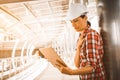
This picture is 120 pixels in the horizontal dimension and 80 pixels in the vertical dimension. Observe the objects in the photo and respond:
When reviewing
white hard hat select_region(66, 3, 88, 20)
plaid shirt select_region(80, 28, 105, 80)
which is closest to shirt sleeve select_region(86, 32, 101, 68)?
plaid shirt select_region(80, 28, 105, 80)

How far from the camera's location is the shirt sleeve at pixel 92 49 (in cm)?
179

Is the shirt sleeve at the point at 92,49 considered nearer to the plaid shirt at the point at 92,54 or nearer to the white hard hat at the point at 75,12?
the plaid shirt at the point at 92,54

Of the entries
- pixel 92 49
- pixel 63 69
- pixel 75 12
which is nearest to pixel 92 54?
pixel 92 49

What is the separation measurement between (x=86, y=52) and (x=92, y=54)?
0.07 metres

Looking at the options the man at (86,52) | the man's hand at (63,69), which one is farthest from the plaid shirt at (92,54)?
the man's hand at (63,69)

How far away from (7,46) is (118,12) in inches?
408

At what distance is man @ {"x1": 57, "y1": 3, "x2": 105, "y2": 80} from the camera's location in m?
1.79

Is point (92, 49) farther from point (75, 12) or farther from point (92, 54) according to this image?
point (75, 12)

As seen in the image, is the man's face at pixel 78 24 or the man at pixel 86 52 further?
the man's face at pixel 78 24

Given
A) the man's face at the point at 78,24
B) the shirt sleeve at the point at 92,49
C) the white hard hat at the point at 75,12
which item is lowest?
the shirt sleeve at the point at 92,49

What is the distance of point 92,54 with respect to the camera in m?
1.81

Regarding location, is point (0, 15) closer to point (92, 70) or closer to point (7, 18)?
point (7, 18)

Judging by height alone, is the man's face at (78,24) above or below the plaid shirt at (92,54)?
above

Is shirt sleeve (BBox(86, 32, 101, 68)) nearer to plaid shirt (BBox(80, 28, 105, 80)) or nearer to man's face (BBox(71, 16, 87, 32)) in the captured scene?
plaid shirt (BBox(80, 28, 105, 80))
